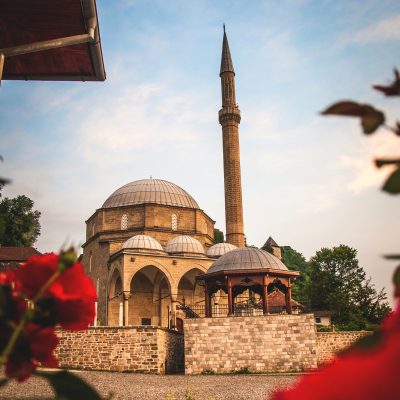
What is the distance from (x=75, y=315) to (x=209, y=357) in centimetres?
1693

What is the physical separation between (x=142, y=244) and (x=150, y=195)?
5.83m

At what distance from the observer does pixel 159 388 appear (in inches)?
456

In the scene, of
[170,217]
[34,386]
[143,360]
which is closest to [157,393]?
[34,386]

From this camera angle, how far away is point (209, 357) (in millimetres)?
16891

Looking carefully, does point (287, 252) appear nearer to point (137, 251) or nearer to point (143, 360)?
point (137, 251)

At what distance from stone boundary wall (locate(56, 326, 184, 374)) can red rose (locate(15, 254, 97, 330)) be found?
1595cm

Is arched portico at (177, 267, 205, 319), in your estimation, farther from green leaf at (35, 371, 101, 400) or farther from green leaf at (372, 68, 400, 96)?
green leaf at (372, 68, 400, 96)

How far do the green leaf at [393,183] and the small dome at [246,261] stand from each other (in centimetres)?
1733

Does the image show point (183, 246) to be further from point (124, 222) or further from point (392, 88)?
point (392, 88)

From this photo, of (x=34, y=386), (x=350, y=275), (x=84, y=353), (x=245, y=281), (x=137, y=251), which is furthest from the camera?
(x=350, y=275)

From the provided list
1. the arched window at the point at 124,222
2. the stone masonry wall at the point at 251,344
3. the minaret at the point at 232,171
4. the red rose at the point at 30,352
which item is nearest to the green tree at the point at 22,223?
the arched window at the point at 124,222

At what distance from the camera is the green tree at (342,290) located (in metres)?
32.1

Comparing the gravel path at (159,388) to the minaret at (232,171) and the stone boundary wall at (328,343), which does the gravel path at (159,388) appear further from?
the minaret at (232,171)

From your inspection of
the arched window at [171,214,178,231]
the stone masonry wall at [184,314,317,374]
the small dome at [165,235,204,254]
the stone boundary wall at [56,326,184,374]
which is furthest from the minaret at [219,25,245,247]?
the stone boundary wall at [56,326,184,374]
